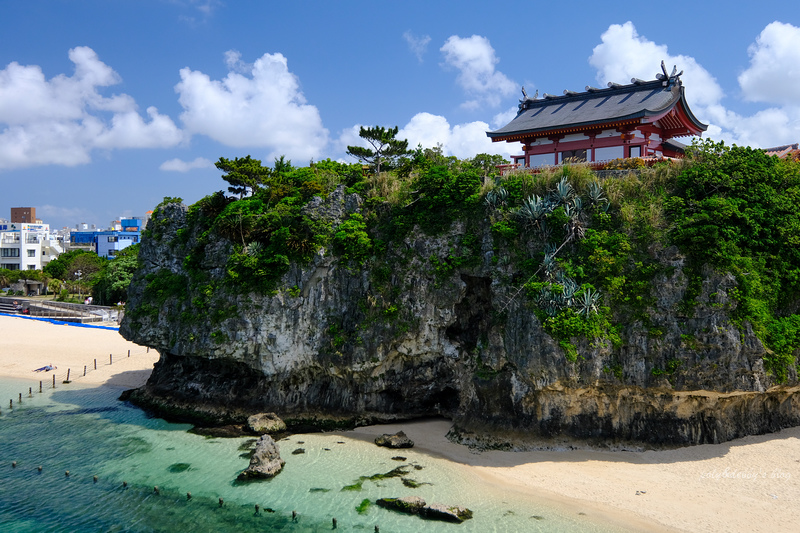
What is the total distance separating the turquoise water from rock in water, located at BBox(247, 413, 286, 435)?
33.8 inches

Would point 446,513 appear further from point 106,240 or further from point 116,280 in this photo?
point 106,240

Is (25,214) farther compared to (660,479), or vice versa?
(25,214)

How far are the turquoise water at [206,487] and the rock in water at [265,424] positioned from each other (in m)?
0.86

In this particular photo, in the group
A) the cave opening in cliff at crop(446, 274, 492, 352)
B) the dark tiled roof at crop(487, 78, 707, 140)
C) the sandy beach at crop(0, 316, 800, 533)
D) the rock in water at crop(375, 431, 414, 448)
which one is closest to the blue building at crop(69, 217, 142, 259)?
the dark tiled roof at crop(487, 78, 707, 140)

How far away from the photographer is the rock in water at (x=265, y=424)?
76.7ft

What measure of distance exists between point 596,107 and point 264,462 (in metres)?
26.0

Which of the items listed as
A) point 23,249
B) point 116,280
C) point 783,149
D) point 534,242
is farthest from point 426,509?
point 23,249

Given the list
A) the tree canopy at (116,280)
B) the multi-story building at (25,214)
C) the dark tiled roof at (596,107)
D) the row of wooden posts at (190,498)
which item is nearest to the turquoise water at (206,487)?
the row of wooden posts at (190,498)

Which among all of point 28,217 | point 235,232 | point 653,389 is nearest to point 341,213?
point 235,232

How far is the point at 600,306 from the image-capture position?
805 inches

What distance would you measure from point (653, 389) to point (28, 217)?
420 ft

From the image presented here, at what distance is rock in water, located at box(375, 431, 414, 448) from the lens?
21703 millimetres

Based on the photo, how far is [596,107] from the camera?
3012 cm

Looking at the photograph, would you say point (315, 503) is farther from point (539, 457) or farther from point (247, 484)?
point (539, 457)
